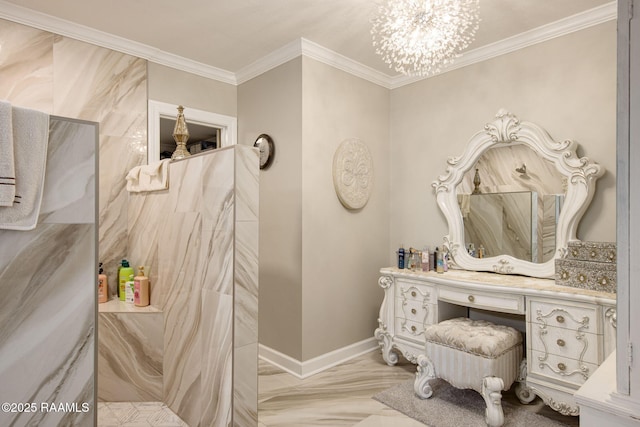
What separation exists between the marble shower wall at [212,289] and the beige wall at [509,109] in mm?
1992

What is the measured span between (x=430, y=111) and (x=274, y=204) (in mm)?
1698

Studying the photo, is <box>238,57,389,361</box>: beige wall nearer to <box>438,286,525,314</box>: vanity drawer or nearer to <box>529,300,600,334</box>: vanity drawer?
<box>438,286,525,314</box>: vanity drawer

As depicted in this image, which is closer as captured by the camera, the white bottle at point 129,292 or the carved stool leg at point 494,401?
the carved stool leg at point 494,401

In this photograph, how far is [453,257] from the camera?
10.5ft

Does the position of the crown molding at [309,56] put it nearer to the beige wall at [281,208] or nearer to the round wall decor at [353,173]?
the beige wall at [281,208]

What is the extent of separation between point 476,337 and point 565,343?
0.49 metres

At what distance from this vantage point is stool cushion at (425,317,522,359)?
2.28 meters

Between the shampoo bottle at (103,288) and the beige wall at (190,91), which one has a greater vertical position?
the beige wall at (190,91)

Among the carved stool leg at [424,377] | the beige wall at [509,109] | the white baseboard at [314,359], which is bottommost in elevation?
the white baseboard at [314,359]

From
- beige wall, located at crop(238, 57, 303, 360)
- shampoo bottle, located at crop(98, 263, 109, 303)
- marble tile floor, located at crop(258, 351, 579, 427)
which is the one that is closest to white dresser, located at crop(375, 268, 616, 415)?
marble tile floor, located at crop(258, 351, 579, 427)

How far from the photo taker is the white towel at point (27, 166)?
1.24 metres

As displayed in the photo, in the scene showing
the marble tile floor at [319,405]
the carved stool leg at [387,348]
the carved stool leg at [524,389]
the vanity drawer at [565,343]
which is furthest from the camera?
the carved stool leg at [387,348]

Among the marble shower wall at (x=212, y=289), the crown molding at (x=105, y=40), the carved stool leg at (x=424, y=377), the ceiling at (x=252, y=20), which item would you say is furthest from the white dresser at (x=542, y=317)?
the crown molding at (x=105, y=40)

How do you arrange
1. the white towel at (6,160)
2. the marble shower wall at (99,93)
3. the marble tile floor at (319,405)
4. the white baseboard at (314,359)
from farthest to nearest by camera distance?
the white baseboard at (314,359), the marble shower wall at (99,93), the marble tile floor at (319,405), the white towel at (6,160)
